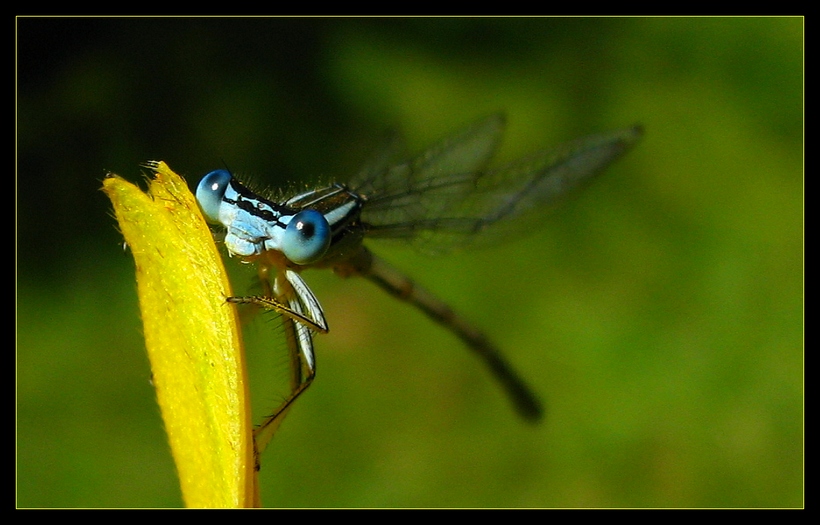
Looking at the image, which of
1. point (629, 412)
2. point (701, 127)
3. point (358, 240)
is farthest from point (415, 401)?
point (701, 127)

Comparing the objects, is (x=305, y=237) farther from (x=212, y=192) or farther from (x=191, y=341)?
(x=191, y=341)

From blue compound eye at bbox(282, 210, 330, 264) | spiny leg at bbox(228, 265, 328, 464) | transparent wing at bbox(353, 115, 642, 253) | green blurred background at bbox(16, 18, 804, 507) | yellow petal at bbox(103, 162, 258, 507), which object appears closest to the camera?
yellow petal at bbox(103, 162, 258, 507)

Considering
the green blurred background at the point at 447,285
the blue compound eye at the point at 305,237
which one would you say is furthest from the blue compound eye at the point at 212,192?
the green blurred background at the point at 447,285

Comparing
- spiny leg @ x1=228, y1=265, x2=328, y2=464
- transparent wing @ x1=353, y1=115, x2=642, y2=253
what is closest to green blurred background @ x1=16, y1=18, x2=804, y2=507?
transparent wing @ x1=353, y1=115, x2=642, y2=253

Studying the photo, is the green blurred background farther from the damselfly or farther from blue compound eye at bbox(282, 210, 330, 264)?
blue compound eye at bbox(282, 210, 330, 264)

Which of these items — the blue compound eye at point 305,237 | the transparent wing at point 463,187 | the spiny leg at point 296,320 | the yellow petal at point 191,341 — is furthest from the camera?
the transparent wing at point 463,187

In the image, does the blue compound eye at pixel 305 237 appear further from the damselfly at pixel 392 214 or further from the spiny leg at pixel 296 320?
the spiny leg at pixel 296 320
